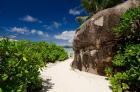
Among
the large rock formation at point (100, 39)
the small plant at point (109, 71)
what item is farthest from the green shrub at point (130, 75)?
the large rock formation at point (100, 39)

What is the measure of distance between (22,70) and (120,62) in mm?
5047

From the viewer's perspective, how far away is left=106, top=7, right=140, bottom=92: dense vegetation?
9969 millimetres

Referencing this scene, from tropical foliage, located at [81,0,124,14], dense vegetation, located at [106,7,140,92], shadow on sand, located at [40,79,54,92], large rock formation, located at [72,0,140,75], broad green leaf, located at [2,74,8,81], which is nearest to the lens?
broad green leaf, located at [2,74,8,81]

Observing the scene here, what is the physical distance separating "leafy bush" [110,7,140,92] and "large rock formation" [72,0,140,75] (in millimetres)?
716

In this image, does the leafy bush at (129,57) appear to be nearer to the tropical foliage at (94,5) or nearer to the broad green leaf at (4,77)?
the broad green leaf at (4,77)

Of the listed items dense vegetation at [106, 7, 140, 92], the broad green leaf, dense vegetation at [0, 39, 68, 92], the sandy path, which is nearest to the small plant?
dense vegetation at [106, 7, 140, 92]

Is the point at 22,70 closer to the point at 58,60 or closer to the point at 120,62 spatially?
the point at 120,62

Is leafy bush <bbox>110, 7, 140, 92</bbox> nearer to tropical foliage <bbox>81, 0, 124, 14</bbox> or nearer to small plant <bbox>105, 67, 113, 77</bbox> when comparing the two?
small plant <bbox>105, 67, 113, 77</bbox>

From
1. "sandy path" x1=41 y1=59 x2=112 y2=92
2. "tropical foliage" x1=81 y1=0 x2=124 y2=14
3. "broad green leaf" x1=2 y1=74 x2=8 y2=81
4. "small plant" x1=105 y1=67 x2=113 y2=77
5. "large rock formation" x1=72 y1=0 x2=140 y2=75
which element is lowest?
"sandy path" x1=41 y1=59 x2=112 y2=92

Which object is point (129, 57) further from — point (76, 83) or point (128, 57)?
point (76, 83)

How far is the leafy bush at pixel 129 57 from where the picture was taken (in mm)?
9969

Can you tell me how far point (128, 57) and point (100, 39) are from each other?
3.19m

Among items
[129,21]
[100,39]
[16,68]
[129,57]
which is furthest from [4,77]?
[100,39]

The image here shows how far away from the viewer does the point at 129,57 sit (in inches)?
416
